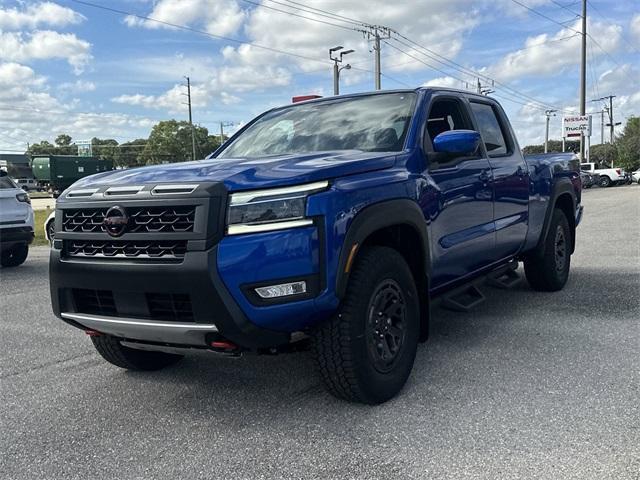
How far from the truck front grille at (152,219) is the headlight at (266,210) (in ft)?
0.69

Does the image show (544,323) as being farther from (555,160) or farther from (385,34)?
(385,34)

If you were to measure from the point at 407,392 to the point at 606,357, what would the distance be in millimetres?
1592

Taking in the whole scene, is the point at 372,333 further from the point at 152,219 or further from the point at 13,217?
the point at 13,217

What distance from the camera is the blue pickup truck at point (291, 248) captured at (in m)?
2.96

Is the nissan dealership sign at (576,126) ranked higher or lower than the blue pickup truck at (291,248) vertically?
higher

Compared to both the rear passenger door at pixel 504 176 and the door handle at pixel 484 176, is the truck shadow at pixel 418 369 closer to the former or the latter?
the rear passenger door at pixel 504 176

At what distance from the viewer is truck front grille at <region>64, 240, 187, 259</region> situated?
9.97 ft

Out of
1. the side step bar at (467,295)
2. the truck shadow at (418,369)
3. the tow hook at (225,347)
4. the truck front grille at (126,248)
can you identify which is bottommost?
the truck shadow at (418,369)

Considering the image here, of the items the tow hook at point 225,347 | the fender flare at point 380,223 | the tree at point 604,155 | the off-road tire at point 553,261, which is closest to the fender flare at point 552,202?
the off-road tire at point 553,261

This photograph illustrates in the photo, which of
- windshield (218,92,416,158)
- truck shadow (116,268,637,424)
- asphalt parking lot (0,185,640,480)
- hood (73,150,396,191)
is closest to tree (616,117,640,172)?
truck shadow (116,268,637,424)

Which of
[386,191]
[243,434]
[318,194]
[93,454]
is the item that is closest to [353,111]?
[386,191]

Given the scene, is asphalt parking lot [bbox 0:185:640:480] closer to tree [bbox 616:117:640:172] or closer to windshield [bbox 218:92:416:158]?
windshield [bbox 218:92:416:158]

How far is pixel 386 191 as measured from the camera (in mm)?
3488

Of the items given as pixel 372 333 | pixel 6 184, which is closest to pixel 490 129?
pixel 372 333
